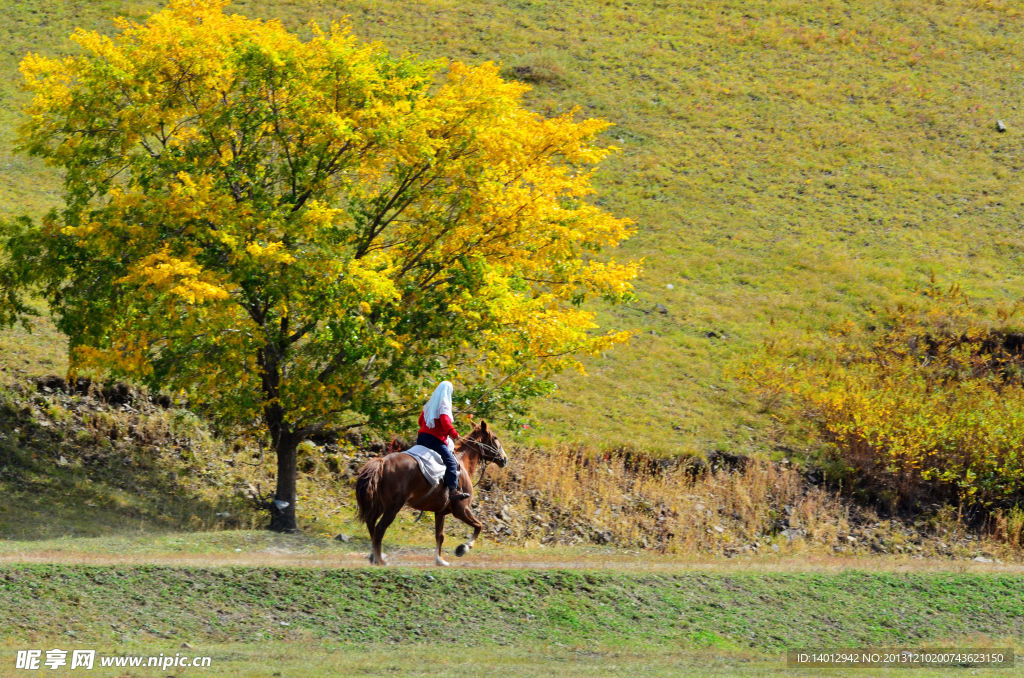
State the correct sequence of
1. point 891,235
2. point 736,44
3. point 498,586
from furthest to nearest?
point 736,44 → point 891,235 → point 498,586

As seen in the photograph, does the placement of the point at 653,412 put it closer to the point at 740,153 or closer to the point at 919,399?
the point at 919,399

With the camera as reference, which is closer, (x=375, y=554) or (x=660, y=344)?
(x=375, y=554)

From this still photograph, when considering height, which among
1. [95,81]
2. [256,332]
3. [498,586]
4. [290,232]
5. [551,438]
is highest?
[95,81]

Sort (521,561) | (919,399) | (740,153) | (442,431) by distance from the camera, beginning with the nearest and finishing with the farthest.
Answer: (442,431) < (521,561) < (919,399) < (740,153)

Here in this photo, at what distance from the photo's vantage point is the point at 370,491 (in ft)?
55.6

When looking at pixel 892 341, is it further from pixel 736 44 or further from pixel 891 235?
pixel 736 44

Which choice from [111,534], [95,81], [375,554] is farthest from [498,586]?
[95,81]

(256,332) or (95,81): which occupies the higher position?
(95,81)

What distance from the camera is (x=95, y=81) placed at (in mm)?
20859

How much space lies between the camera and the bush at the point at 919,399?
27812 mm

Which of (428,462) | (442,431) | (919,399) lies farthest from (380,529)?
(919,399)

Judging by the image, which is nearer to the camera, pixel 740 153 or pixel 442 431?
pixel 442 431

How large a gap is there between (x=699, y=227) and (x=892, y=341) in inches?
466

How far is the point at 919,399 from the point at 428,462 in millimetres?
17498
